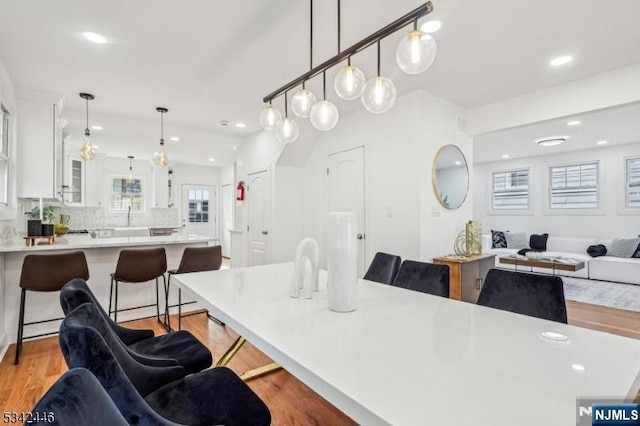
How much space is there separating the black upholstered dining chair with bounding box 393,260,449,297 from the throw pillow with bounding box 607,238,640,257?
18.9ft

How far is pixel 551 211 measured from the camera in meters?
7.09

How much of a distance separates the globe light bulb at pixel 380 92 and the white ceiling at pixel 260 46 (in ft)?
2.28

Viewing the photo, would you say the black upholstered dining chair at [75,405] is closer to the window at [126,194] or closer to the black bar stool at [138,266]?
the black bar stool at [138,266]

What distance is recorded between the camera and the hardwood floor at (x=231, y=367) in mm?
1943

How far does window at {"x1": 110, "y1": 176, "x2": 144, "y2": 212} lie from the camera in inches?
285

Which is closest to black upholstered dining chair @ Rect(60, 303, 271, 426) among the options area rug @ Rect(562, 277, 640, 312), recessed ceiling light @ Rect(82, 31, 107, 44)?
recessed ceiling light @ Rect(82, 31, 107, 44)

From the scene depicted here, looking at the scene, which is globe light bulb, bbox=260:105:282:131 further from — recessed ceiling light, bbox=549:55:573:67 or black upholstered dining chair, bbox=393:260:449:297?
recessed ceiling light, bbox=549:55:573:67

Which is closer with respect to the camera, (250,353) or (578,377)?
(578,377)

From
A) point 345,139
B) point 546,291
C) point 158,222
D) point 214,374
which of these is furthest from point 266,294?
point 158,222

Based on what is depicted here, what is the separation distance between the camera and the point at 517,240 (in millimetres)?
7133

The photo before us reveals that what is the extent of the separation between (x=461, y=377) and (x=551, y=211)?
793cm

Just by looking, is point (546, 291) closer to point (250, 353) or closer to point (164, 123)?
point (250, 353)

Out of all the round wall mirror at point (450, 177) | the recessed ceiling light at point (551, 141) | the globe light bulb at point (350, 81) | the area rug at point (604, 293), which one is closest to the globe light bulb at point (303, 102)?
the globe light bulb at point (350, 81)

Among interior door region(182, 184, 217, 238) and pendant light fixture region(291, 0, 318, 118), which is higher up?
pendant light fixture region(291, 0, 318, 118)
